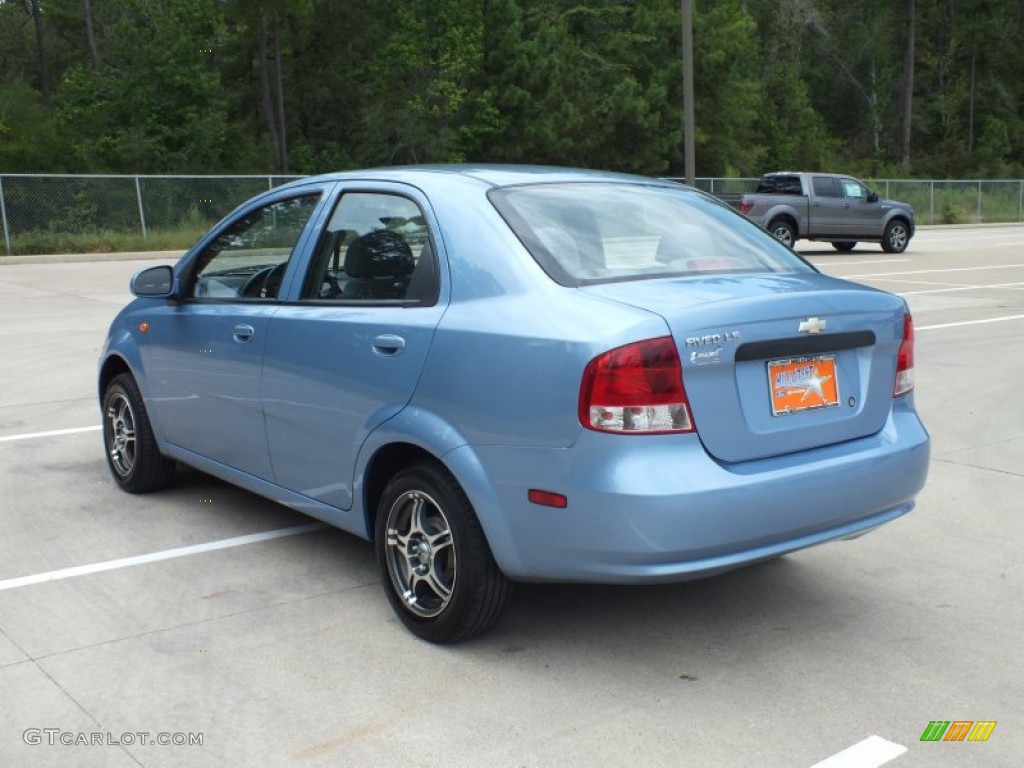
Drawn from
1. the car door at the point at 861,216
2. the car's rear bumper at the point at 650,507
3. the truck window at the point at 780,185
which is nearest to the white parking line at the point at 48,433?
the car's rear bumper at the point at 650,507

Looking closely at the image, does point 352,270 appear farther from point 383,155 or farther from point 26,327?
point 383,155

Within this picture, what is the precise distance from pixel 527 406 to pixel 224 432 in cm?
212

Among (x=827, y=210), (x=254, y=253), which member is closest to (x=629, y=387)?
(x=254, y=253)

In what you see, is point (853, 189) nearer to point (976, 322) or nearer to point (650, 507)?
point (976, 322)

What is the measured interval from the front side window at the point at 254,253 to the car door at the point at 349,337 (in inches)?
10.0

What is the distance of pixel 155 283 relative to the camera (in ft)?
18.8

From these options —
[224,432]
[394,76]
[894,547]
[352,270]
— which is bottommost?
[894,547]

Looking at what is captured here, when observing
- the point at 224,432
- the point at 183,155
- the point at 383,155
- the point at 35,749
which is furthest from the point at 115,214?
the point at 35,749

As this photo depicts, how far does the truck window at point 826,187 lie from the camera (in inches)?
1038

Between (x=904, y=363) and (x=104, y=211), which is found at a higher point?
(x=104, y=211)

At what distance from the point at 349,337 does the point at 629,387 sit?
4.36ft

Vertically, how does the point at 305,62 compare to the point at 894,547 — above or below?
above

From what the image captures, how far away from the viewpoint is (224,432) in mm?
5324

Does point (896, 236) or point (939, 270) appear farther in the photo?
point (896, 236)
